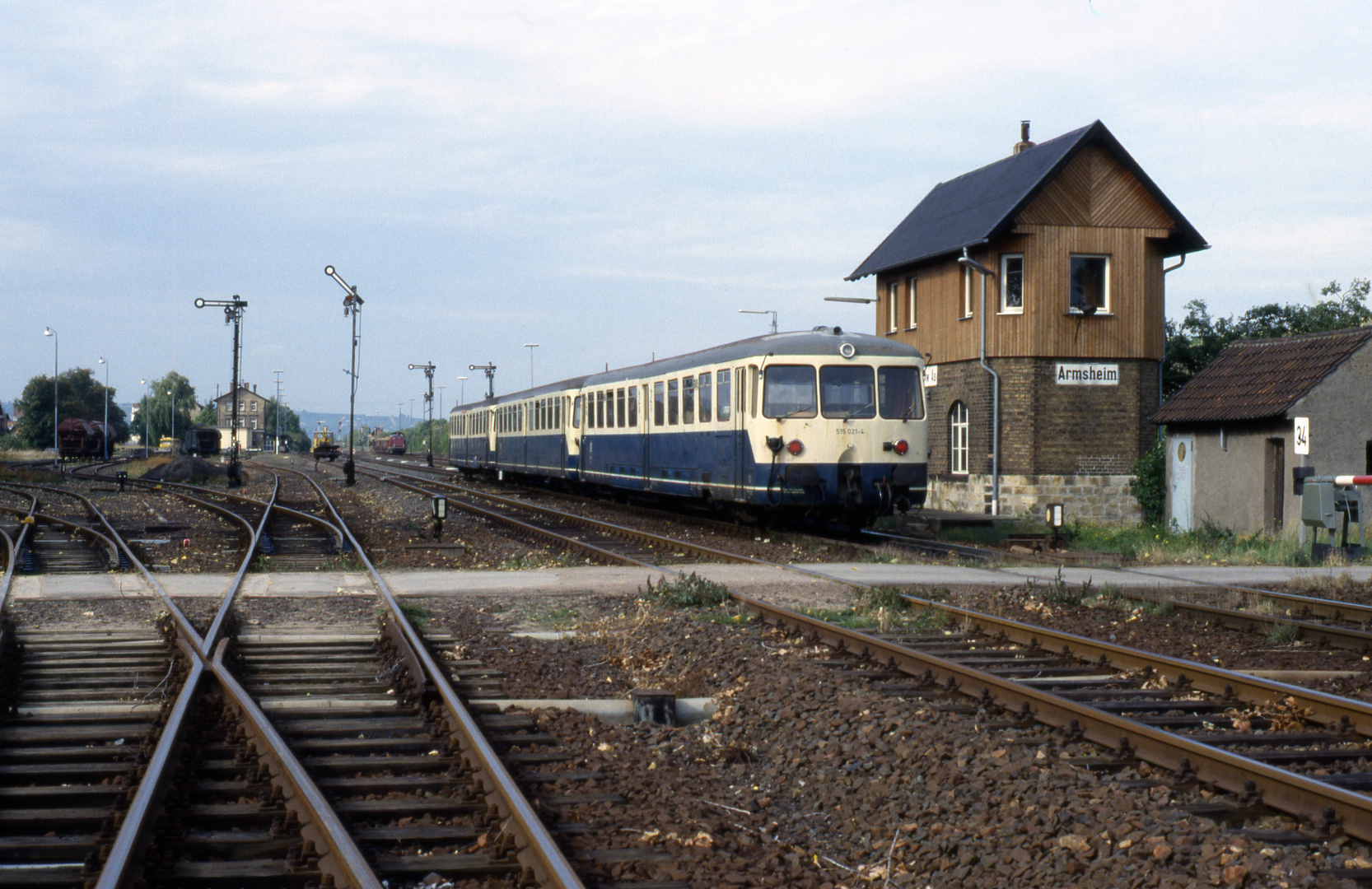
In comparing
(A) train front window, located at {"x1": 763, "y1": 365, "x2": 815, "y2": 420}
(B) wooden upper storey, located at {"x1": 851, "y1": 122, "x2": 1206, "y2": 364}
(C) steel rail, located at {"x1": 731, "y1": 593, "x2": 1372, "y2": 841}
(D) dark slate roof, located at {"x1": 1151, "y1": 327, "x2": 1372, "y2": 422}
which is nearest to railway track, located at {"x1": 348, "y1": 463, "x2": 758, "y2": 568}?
(A) train front window, located at {"x1": 763, "y1": 365, "x2": 815, "y2": 420}

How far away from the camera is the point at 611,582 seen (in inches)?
532

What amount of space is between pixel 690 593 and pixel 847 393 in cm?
760

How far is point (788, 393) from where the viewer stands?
18250mm

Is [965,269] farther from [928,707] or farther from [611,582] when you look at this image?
[928,707]

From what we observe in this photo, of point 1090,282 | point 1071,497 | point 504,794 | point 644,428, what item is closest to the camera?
point 504,794

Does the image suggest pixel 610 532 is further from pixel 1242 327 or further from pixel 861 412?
pixel 1242 327

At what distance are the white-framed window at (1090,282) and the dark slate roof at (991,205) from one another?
1781mm

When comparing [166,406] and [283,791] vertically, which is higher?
[166,406]

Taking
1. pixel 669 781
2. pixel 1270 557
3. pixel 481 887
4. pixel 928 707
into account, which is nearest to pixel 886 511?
pixel 1270 557

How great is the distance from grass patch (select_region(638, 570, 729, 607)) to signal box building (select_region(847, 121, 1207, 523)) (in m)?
16.3

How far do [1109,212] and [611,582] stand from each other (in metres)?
Answer: 18.6

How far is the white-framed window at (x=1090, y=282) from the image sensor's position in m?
27.6

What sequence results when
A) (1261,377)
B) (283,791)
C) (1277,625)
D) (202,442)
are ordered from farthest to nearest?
1. (202,442)
2. (1261,377)
3. (1277,625)
4. (283,791)

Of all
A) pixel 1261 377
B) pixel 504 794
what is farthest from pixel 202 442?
pixel 504 794
